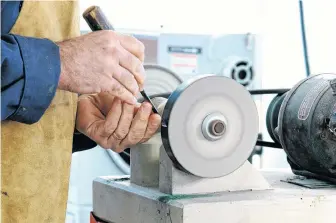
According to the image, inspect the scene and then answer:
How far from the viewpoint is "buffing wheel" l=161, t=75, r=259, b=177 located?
0.78 m

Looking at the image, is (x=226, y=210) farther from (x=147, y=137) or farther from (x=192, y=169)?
(x=147, y=137)

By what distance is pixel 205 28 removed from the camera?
2.46 meters

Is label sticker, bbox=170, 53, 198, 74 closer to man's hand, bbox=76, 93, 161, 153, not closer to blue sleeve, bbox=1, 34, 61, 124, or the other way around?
man's hand, bbox=76, 93, 161, 153

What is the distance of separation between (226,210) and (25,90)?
1.09 feet

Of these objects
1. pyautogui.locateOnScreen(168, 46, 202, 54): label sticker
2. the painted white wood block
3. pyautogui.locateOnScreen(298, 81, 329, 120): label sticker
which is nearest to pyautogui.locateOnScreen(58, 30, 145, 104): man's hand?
the painted white wood block

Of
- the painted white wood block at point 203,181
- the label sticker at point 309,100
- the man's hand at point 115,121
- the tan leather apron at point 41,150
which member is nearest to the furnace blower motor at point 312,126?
the label sticker at point 309,100

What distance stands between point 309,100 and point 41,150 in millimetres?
480

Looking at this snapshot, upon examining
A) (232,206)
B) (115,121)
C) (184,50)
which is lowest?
(232,206)

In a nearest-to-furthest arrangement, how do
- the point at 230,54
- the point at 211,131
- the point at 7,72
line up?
1. the point at 7,72
2. the point at 211,131
3. the point at 230,54

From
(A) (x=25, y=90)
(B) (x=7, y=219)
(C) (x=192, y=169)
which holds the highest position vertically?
(A) (x=25, y=90)

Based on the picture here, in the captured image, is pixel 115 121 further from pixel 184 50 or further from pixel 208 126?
pixel 184 50

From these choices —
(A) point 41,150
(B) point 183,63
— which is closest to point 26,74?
(A) point 41,150

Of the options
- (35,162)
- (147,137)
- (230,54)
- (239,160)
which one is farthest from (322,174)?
(230,54)

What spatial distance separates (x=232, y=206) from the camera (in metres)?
0.76
